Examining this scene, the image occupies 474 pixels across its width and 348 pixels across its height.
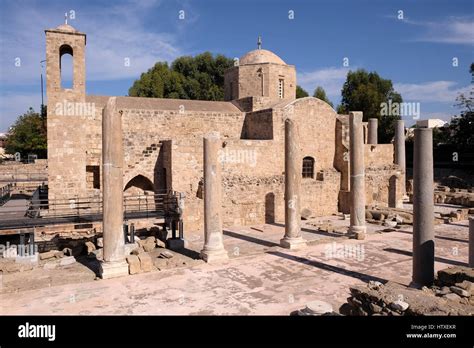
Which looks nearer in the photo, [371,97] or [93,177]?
[93,177]

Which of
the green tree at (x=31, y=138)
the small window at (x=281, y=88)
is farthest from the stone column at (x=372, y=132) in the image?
the green tree at (x=31, y=138)

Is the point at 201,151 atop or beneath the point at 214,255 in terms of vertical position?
atop

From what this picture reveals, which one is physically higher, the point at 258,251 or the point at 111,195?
the point at 111,195

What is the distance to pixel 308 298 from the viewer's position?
8.02 meters

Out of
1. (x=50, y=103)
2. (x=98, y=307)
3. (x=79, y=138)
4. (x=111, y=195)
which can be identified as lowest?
(x=98, y=307)

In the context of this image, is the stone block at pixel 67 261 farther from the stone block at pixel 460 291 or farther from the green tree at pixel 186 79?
the green tree at pixel 186 79

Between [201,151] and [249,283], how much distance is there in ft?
28.9

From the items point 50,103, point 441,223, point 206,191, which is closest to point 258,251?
point 206,191

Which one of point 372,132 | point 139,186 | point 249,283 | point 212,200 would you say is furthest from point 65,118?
point 372,132

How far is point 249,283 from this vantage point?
909cm

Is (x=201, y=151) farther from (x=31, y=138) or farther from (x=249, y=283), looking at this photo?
(x=31, y=138)

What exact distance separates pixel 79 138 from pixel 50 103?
1759 millimetres

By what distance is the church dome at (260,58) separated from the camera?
24.1 m

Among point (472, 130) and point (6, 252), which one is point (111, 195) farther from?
point (472, 130)
